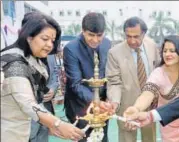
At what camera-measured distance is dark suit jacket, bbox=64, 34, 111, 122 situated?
2.60 meters

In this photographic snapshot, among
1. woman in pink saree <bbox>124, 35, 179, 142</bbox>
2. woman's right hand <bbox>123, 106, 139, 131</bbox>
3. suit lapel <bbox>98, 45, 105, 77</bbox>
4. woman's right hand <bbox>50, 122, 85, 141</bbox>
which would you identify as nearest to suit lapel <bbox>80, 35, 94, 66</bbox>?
suit lapel <bbox>98, 45, 105, 77</bbox>

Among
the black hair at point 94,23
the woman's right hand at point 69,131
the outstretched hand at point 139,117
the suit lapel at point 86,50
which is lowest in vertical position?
the outstretched hand at point 139,117

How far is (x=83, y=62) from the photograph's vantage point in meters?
2.65

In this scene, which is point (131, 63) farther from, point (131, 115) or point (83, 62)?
point (131, 115)

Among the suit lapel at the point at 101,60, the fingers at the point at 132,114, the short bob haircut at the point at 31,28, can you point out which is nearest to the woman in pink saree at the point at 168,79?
the fingers at the point at 132,114

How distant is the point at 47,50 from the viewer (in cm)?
173

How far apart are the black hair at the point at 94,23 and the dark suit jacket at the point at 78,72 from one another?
0.20 metres

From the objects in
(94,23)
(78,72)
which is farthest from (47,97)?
(94,23)

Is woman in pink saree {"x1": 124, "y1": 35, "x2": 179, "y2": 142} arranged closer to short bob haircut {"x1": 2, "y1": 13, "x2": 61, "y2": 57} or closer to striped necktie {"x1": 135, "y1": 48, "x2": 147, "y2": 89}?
striped necktie {"x1": 135, "y1": 48, "x2": 147, "y2": 89}

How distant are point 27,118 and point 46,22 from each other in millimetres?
429

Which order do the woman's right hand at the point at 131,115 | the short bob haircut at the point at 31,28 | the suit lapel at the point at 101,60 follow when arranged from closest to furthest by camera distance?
the short bob haircut at the point at 31,28, the woman's right hand at the point at 131,115, the suit lapel at the point at 101,60

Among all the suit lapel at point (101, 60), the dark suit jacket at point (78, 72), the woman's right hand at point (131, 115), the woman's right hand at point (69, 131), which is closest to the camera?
the woman's right hand at point (69, 131)

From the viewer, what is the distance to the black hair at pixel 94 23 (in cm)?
246

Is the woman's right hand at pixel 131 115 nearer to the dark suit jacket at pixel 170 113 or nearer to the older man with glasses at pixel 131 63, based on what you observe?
the dark suit jacket at pixel 170 113
